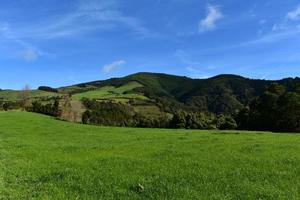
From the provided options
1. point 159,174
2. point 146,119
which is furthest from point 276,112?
point 159,174

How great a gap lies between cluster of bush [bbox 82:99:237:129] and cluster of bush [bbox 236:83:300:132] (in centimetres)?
491

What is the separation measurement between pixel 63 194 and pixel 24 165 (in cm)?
868

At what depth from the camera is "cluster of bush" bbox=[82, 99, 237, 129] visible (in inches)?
3902

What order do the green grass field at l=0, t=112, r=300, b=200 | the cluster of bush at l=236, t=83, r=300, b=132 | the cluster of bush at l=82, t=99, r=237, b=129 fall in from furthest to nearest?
1. the cluster of bush at l=82, t=99, r=237, b=129
2. the cluster of bush at l=236, t=83, r=300, b=132
3. the green grass field at l=0, t=112, r=300, b=200

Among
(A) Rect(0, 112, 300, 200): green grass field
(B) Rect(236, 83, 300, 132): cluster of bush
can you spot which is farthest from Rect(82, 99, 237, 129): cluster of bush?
(A) Rect(0, 112, 300, 200): green grass field

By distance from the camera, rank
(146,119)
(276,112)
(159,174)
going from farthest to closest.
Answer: (146,119), (276,112), (159,174)

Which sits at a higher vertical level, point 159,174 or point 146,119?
point 146,119

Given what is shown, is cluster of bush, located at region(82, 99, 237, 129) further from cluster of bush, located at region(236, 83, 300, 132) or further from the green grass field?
the green grass field

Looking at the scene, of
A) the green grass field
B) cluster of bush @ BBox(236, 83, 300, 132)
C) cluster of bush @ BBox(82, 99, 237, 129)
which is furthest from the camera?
cluster of bush @ BBox(82, 99, 237, 129)

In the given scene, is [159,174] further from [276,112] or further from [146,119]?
[146,119]

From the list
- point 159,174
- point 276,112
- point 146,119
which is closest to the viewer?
point 159,174

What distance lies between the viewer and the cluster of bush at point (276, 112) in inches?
3216

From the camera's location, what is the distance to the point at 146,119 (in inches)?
4911

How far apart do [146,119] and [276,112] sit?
49.2m
